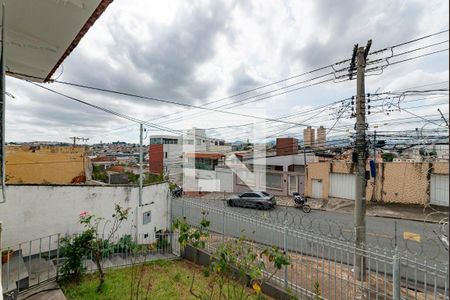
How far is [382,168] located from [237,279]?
52.1ft

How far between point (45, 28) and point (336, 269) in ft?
26.3

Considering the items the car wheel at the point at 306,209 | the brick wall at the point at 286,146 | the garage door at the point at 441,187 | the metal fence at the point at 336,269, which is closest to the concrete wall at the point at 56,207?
the metal fence at the point at 336,269

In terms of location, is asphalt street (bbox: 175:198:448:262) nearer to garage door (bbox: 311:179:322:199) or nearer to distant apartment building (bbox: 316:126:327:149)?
garage door (bbox: 311:179:322:199)

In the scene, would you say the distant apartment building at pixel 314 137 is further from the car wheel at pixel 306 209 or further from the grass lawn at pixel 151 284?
the grass lawn at pixel 151 284

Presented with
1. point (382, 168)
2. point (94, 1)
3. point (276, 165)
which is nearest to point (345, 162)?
point (382, 168)

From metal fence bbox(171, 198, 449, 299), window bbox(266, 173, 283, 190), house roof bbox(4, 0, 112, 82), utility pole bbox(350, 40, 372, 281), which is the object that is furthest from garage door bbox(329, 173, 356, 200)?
house roof bbox(4, 0, 112, 82)

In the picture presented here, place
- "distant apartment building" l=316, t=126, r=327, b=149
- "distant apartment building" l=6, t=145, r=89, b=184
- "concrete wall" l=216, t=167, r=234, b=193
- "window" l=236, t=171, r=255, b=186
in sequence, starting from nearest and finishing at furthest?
1. "distant apartment building" l=316, t=126, r=327, b=149
2. "distant apartment building" l=6, t=145, r=89, b=184
3. "window" l=236, t=171, r=255, b=186
4. "concrete wall" l=216, t=167, r=234, b=193

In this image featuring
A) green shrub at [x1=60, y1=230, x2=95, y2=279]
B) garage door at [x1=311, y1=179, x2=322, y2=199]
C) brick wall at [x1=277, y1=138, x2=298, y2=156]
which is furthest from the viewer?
brick wall at [x1=277, y1=138, x2=298, y2=156]

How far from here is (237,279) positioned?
17.6ft

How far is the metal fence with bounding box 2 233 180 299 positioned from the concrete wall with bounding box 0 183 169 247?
1.27 feet

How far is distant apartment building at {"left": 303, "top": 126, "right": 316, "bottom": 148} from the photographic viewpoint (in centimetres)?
1478

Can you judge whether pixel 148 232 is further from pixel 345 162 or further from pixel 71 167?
pixel 345 162

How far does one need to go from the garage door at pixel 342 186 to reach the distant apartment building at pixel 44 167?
1838cm

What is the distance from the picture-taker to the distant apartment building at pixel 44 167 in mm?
13219
